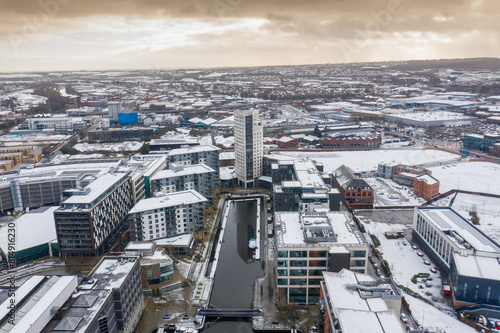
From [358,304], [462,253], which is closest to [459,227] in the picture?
[462,253]

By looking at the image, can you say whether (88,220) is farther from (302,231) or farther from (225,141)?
(225,141)

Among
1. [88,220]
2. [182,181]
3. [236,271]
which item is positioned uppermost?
[182,181]

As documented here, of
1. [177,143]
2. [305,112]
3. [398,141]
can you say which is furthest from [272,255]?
[305,112]

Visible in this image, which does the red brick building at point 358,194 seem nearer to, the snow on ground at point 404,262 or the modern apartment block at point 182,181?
the snow on ground at point 404,262

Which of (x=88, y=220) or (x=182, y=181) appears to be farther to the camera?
(x=182, y=181)

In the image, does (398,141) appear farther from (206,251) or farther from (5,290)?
(5,290)

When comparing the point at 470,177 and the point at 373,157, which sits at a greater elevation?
the point at 373,157
